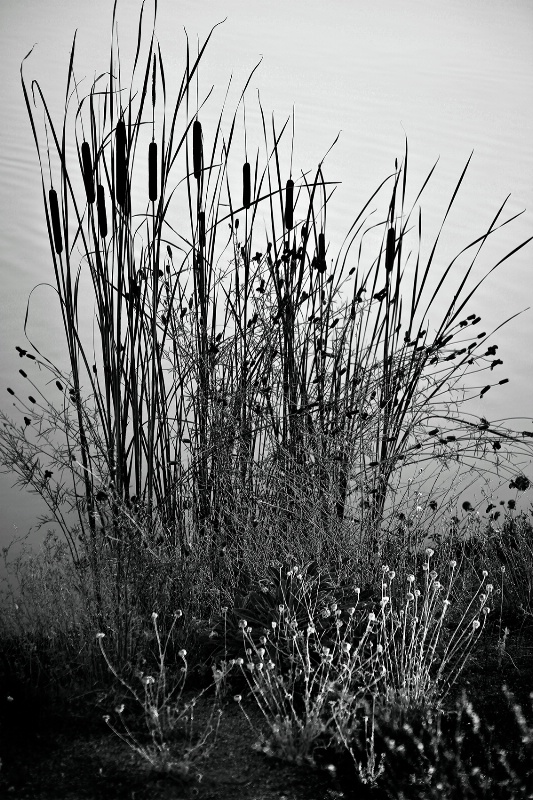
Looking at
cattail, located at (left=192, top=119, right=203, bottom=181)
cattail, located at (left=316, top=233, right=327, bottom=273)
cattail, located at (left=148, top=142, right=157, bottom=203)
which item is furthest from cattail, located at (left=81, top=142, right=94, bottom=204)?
cattail, located at (left=316, top=233, right=327, bottom=273)

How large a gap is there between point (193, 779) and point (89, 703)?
1.33ft

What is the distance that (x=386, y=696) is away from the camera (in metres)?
2.06

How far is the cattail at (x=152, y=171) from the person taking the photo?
2417mm

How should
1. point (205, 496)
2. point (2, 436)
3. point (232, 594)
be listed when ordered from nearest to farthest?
point (2, 436)
point (232, 594)
point (205, 496)

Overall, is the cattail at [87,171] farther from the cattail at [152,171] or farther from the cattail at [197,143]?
the cattail at [197,143]

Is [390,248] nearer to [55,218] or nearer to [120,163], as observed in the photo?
[120,163]

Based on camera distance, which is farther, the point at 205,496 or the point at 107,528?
the point at 205,496

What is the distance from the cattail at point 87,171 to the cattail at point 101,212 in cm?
2

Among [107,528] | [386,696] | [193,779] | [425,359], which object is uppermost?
[425,359]

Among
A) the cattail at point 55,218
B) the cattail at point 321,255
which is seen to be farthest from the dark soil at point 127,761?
the cattail at point 321,255

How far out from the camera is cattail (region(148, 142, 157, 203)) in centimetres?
242

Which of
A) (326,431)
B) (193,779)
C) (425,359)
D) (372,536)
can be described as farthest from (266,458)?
(193,779)

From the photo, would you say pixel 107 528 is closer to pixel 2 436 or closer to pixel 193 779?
pixel 2 436

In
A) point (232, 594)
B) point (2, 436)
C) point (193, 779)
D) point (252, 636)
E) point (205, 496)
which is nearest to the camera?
point (193, 779)
